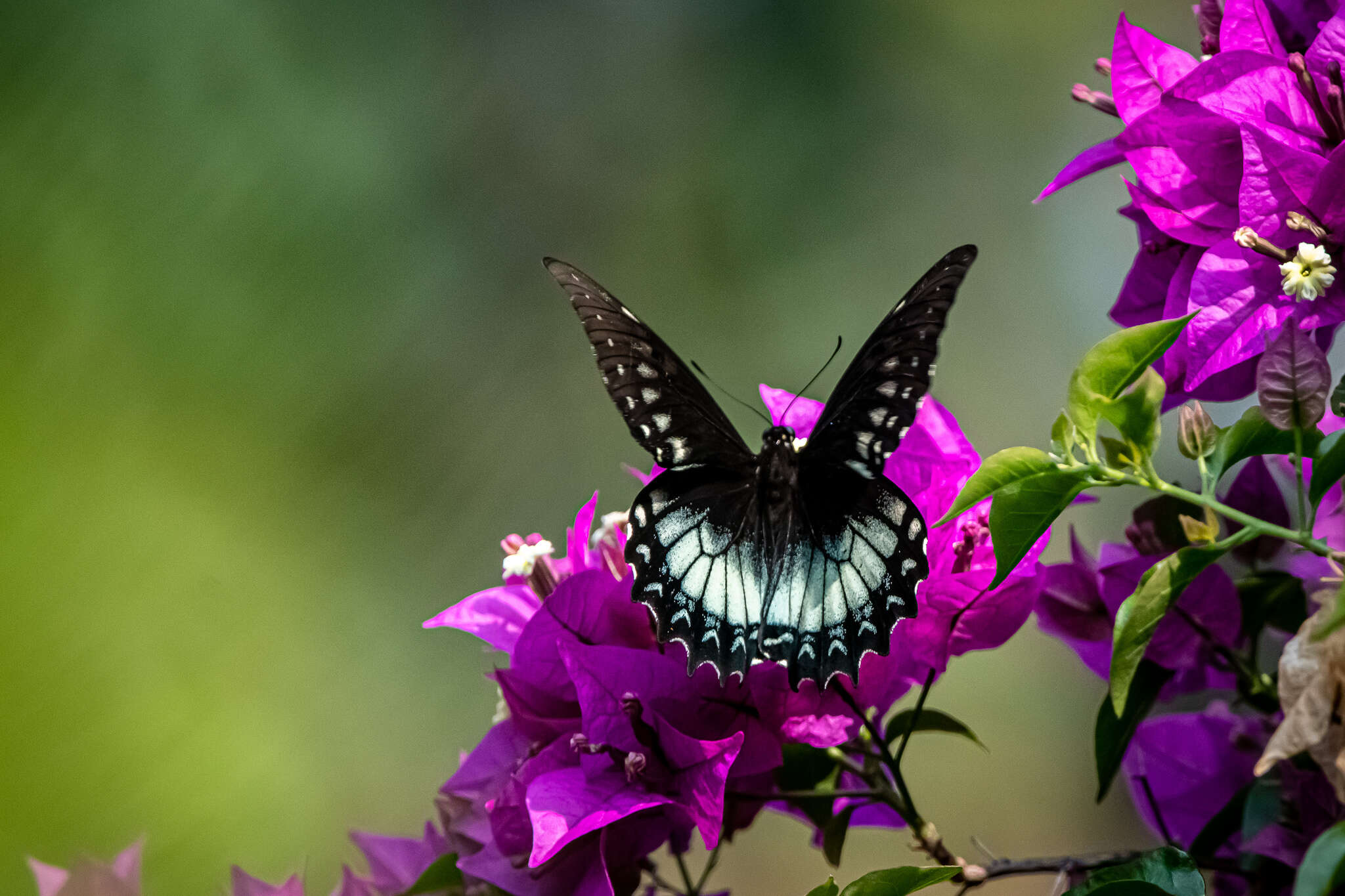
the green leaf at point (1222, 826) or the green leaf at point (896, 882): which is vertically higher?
the green leaf at point (896, 882)

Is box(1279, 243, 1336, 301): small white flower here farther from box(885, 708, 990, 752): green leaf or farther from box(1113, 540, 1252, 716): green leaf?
box(885, 708, 990, 752): green leaf

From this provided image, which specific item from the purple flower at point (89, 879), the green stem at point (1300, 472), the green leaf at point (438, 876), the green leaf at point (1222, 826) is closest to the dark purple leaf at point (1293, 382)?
the green stem at point (1300, 472)

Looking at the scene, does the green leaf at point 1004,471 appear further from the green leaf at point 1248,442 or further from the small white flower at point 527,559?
the small white flower at point 527,559

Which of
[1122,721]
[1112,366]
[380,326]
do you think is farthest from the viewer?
[380,326]

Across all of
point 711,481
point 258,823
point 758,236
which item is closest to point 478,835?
point 711,481

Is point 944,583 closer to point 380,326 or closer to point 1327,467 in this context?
point 1327,467

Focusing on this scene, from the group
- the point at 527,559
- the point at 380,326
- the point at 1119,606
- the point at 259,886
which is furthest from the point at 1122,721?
the point at 380,326

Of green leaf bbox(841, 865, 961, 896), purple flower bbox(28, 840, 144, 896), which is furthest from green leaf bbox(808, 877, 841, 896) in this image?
purple flower bbox(28, 840, 144, 896)
